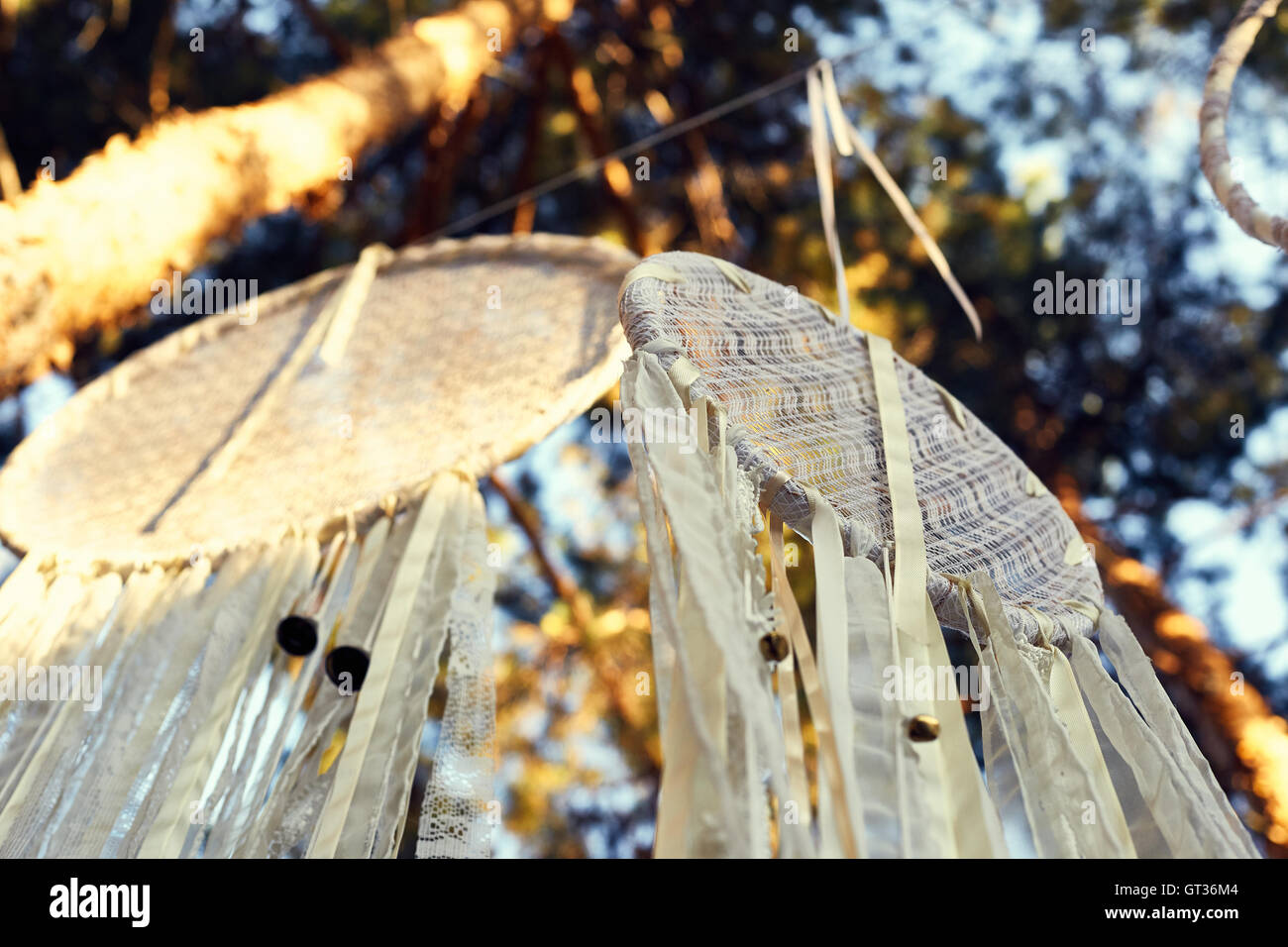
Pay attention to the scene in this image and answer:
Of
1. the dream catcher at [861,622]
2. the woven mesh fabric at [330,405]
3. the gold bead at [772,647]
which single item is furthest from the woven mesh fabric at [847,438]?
the woven mesh fabric at [330,405]

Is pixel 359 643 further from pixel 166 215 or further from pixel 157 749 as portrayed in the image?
pixel 166 215

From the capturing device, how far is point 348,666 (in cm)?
91

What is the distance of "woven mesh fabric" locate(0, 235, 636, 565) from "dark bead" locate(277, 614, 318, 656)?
12cm

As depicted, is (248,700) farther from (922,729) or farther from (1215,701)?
(1215,701)

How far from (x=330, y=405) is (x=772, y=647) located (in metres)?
0.89

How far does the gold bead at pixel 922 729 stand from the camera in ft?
1.92

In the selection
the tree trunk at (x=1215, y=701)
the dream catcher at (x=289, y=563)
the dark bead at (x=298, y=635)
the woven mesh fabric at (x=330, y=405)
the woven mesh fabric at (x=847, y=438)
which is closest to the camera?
the woven mesh fabric at (x=847, y=438)

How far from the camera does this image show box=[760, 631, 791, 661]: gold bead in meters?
0.59

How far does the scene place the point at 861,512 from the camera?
2.49 feet

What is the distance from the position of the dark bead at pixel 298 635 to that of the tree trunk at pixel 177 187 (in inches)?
19.2

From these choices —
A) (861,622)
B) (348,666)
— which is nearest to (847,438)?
(861,622)

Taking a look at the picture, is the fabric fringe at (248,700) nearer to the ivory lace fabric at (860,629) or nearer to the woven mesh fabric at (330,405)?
the woven mesh fabric at (330,405)
